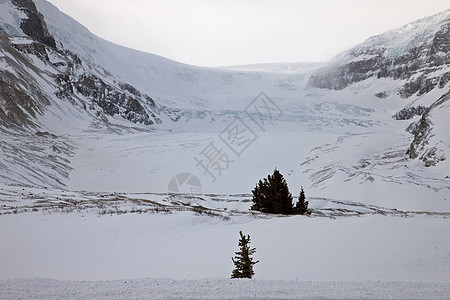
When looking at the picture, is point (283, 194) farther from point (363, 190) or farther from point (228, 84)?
point (228, 84)

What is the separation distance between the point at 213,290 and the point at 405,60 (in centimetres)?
16207

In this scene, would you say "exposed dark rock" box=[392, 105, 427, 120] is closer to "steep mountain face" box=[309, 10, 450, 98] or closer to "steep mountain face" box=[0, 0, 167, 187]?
"steep mountain face" box=[309, 10, 450, 98]

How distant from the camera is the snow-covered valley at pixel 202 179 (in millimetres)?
7488

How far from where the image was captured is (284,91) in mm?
150625

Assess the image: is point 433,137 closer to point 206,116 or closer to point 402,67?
point 206,116

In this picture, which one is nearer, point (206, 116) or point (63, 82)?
point (63, 82)

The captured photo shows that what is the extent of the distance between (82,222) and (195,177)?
3406 cm

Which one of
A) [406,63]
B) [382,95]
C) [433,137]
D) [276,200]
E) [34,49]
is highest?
[406,63]

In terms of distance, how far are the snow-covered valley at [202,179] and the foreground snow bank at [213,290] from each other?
0.04m

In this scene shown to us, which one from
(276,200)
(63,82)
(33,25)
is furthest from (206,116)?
(276,200)

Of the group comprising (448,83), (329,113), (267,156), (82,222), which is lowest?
(82,222)

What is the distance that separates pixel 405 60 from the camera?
140125 mm

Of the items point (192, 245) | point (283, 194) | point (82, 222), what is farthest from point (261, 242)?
point (283, 194)

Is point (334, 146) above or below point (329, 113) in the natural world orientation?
below
